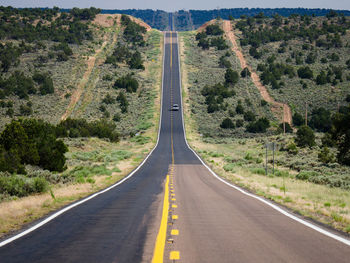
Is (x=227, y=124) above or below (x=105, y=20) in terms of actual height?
below

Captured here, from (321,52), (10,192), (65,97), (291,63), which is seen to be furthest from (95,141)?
(321,52)

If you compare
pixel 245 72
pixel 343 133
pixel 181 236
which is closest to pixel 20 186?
pixel 181 236

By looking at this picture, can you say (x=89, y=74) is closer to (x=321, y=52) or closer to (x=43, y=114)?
(x=43, y=114)

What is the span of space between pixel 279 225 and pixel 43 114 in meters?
60.6

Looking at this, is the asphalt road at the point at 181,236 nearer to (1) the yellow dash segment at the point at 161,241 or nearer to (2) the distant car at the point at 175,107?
(1) the yellow dash segment at the point at 161,241

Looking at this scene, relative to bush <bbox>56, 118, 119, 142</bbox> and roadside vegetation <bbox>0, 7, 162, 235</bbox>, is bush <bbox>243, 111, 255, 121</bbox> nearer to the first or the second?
roadside vegetation <bbox>0, 7, 162, 235</bbox>

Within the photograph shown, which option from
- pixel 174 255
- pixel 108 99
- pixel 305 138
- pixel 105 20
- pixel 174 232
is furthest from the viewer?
pixel 105 20

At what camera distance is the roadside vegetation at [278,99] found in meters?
26.2

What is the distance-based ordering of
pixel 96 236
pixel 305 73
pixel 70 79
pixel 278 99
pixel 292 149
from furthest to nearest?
pixel 305 73 → pixel 70 79 → pixel 278 99 → pixel 292 149 → pixel 96 236

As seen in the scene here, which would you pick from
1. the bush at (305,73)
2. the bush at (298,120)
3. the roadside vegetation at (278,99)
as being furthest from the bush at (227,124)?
the bush at (305,73)

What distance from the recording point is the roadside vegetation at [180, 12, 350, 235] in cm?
2617

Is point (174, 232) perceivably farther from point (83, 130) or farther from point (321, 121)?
point (321, 121)

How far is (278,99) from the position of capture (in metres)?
73.9

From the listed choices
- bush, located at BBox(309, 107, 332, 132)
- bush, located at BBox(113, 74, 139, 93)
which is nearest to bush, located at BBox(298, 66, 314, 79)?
bush, located at BBox(309, 107, 332, 132)
